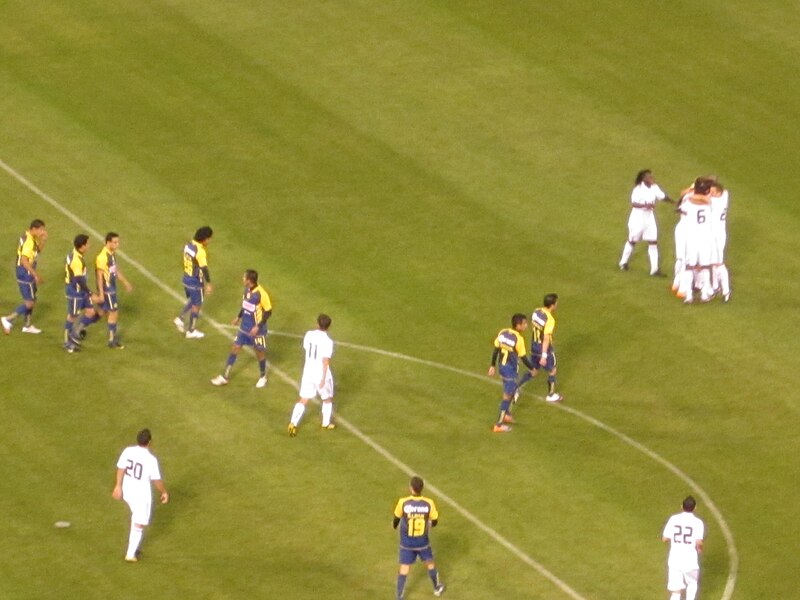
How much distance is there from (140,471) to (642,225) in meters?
12.9

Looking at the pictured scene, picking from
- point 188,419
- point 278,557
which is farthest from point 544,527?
point 188,419

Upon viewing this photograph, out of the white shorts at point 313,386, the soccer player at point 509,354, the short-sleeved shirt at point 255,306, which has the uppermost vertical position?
the short-sleeved shirt at point 255,306

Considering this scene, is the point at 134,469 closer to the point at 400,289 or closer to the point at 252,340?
the point at 252,340

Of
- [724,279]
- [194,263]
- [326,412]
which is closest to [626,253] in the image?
[724,279]

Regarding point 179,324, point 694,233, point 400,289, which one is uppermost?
point 694,233

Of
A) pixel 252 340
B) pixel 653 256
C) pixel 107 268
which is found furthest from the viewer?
pixel 653 256

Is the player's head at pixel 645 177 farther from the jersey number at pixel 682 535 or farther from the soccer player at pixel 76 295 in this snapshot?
the jersey number at pixel 682 535

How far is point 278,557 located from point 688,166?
16290mm

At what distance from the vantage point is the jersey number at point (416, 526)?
27734mm

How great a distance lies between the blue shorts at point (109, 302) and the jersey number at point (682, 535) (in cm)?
1159

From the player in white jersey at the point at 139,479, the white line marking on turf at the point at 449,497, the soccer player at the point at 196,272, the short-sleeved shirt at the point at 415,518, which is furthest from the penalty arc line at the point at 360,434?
the player in white jersey at the point at 139,479

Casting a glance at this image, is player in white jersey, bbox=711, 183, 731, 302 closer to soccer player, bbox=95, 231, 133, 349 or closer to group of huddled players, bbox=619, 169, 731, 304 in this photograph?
group of huddled players, bbox=619, 169, 731, 304

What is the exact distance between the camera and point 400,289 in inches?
1474

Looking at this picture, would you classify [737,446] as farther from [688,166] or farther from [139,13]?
[139,13]
